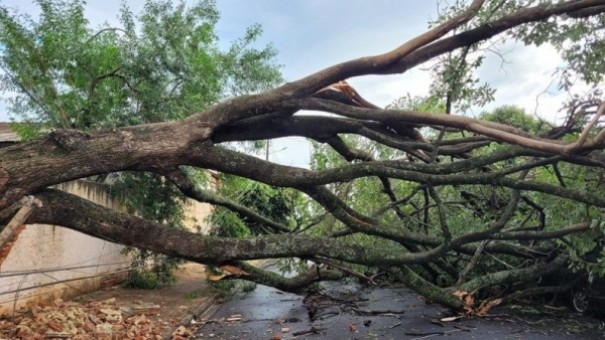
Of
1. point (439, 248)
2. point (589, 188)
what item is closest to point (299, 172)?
point (439, 248)

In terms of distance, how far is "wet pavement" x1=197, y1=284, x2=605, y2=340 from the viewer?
688 cm

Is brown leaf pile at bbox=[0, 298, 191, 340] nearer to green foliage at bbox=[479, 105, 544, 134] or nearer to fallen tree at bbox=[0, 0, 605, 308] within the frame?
fallen tree at bbox=[0, 0, 605, 308]

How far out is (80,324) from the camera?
6.48 meters

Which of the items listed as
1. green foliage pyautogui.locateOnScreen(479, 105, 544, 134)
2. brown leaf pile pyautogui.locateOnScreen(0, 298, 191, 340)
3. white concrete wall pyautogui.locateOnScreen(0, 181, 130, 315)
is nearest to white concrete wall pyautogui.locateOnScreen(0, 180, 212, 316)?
white concrete wall pyautogui.locateOnScreen(0, 181, 130, 315)

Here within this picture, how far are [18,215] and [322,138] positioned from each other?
3.46 meters

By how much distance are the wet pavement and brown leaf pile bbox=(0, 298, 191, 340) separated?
878 mm

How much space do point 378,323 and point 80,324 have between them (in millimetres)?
4334

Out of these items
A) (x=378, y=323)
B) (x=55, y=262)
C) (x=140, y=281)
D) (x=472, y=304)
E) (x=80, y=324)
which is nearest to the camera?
(x=80, y=324)

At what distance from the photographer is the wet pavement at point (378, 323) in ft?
22.6

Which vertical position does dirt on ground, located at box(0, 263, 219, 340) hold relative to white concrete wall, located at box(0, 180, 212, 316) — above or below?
below

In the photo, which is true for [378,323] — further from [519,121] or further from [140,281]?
[140,281]

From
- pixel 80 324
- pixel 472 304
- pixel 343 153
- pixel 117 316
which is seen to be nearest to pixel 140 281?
pixel 117 316

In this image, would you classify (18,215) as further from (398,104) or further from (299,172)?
(398,104)

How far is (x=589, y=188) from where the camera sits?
6.50m
